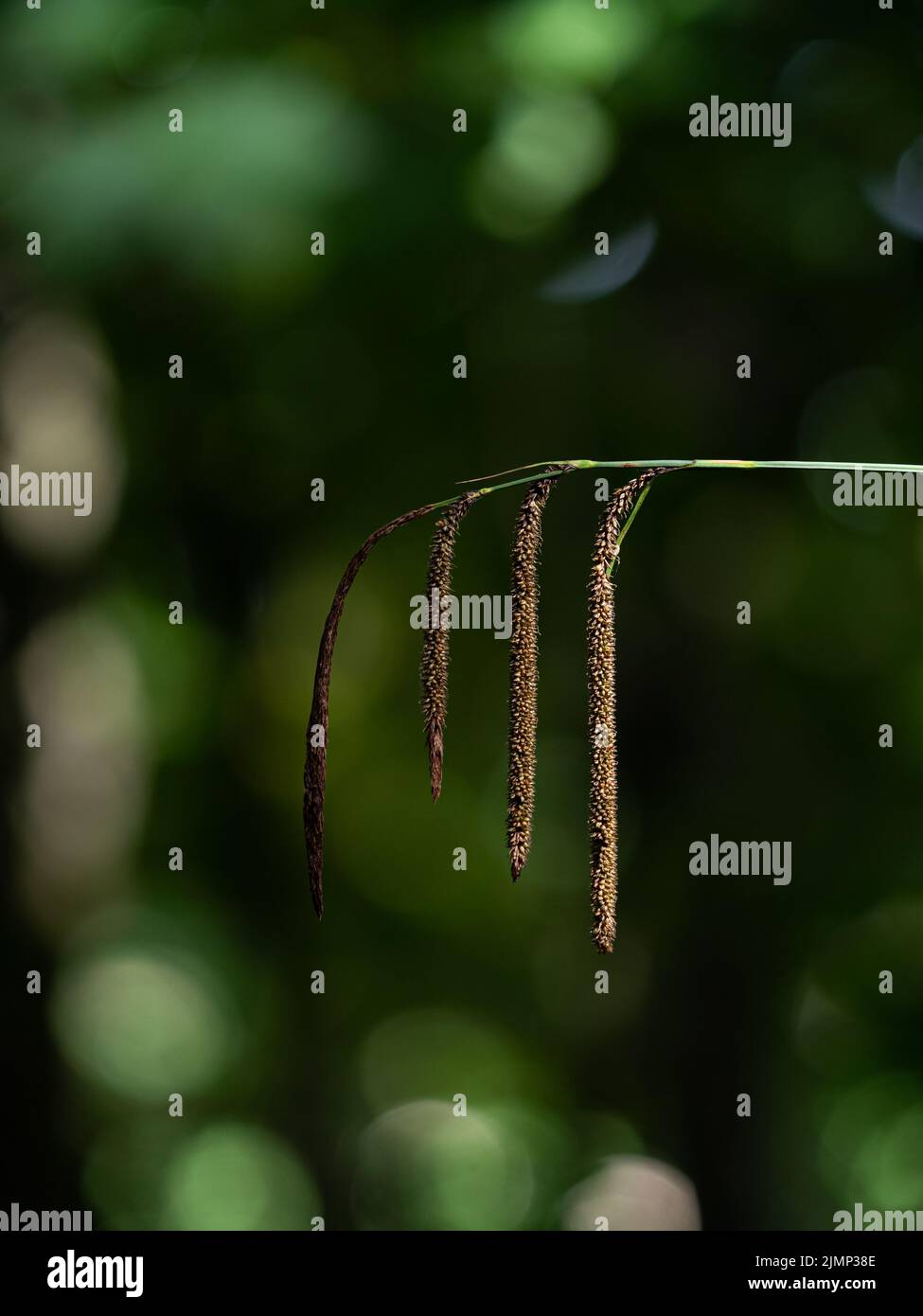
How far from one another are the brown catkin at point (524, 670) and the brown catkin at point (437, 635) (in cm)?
6

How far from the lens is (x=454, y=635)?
1989 mm

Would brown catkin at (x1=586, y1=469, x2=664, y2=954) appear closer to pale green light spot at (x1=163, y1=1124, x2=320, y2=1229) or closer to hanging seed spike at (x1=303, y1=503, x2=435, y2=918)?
hanging seed spike at (x1=303, y1=503, x2=435, y2=918)

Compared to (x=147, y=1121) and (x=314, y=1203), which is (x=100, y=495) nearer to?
(x=147, y=1121)

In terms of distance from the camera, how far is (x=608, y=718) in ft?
3.50

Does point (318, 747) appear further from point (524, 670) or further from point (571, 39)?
point (571, 39)

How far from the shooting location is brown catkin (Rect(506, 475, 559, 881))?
1.06 m

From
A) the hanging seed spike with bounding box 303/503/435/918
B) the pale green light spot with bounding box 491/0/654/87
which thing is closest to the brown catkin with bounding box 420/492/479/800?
the hanging seed spike with bounding box 303/503/435/918

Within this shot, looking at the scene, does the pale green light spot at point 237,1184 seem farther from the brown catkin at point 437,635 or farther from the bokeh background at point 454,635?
the brown catkin at point 437,635

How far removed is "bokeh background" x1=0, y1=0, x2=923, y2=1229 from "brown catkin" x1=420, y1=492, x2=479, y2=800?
887 mm

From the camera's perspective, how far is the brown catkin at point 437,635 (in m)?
Answer: 1.03

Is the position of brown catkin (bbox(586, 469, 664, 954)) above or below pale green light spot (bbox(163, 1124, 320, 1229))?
above

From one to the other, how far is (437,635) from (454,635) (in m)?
0.91

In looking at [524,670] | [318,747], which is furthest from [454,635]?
[318,747]

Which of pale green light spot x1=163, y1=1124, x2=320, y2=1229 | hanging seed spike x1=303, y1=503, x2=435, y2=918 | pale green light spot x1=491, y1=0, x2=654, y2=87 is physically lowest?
pale green light spot x1=163, y1=1124, x2=320, y2=1229
